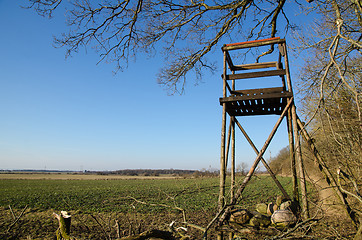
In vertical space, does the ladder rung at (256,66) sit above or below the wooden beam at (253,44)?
below

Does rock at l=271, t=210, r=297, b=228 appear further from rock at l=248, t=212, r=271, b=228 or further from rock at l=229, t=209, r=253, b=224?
rock at l=229, t=209, r=253, b=224

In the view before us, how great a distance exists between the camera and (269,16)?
7.18 metres

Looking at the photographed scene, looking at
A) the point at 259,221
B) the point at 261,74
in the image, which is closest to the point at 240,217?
the point at 259,221

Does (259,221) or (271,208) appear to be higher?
(271,208)

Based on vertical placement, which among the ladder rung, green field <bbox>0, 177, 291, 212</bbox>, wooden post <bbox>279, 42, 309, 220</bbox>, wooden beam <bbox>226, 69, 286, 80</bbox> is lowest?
green field <bbox>0, 177, 291, 212</bbox>

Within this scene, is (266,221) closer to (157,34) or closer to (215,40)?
(215,40)

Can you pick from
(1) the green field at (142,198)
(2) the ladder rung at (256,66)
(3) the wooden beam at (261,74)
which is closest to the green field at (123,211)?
(1) the green field at (142,198)

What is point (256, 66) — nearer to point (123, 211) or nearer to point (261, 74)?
point (261, 74)

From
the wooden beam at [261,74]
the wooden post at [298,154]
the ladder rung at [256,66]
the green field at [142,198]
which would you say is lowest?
the green field at [142,198]

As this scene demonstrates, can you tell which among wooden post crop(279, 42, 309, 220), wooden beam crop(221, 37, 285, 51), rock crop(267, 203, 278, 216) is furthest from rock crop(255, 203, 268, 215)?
wooden beam crop(221, 37, 285, 51)

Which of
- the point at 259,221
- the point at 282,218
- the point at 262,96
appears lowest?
the point at 259,221

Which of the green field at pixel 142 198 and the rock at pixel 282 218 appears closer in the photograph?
the green field at pixel 142 198

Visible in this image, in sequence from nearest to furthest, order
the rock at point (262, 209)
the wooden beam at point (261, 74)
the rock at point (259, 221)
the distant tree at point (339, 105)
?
1. the distant tree at point (339, 105)
2. the wooden beam at point (261, 74)
3. the rock at point (259, 221)
4. the rock at point (262, 209)

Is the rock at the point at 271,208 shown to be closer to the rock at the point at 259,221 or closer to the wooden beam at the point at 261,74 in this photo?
the rock at the point at 259,221
